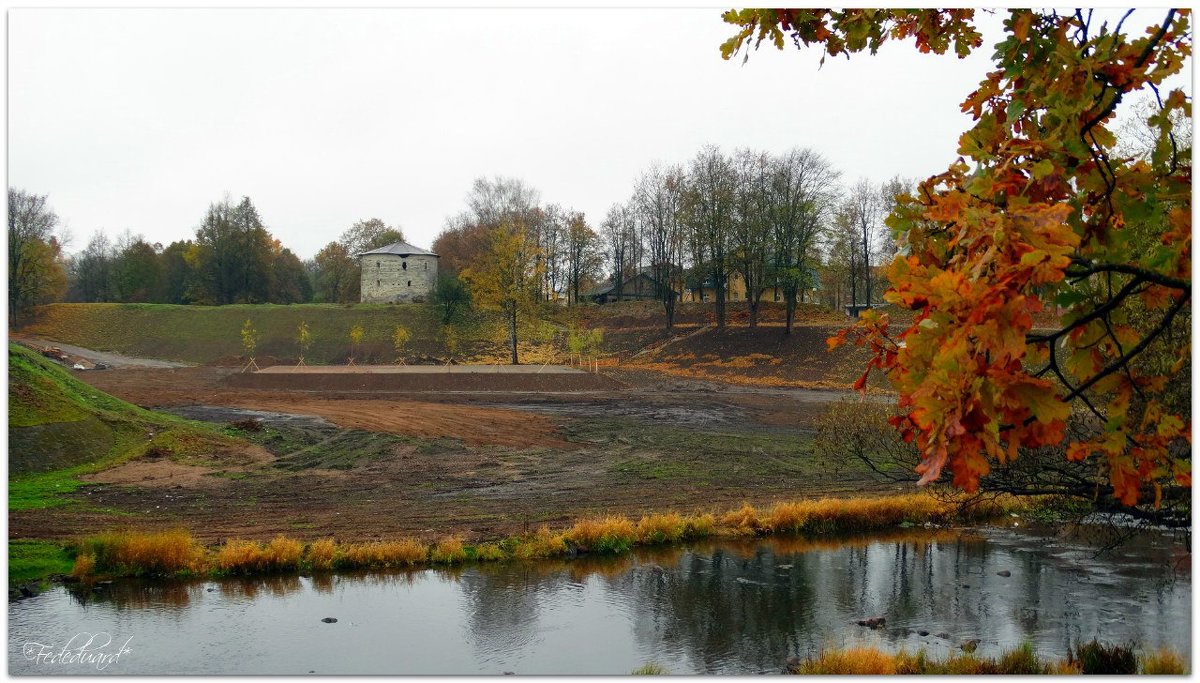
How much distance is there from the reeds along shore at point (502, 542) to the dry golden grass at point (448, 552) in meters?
0.01

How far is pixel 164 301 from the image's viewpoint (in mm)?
57719

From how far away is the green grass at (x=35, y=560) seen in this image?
35.3 ft

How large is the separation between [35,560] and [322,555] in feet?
12.3

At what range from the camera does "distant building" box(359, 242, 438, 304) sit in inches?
2416

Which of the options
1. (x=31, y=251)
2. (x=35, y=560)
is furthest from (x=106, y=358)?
(x=35, y=560)

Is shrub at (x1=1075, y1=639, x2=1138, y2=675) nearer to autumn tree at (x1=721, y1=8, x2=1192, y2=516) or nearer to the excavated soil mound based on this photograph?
autumn tree at (x1=721, y1=8, x2=1192, y2=516)

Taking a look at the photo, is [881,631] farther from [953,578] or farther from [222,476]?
[222,476]

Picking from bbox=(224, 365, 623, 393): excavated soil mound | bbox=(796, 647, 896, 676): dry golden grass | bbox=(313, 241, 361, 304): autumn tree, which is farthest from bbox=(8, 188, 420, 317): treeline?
bbox=(796, 647, 896, 676): dry golden grass

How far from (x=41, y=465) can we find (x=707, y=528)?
536 inches

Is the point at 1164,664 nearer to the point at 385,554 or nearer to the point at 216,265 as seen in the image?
the point at 385,554

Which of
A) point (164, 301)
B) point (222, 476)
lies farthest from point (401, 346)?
point (222, 476)

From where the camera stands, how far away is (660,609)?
33.9ft

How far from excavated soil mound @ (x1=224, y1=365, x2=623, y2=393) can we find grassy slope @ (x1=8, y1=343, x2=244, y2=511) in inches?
515

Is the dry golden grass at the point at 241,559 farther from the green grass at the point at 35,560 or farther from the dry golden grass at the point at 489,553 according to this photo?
the dry golden grass at the point at 489,553
